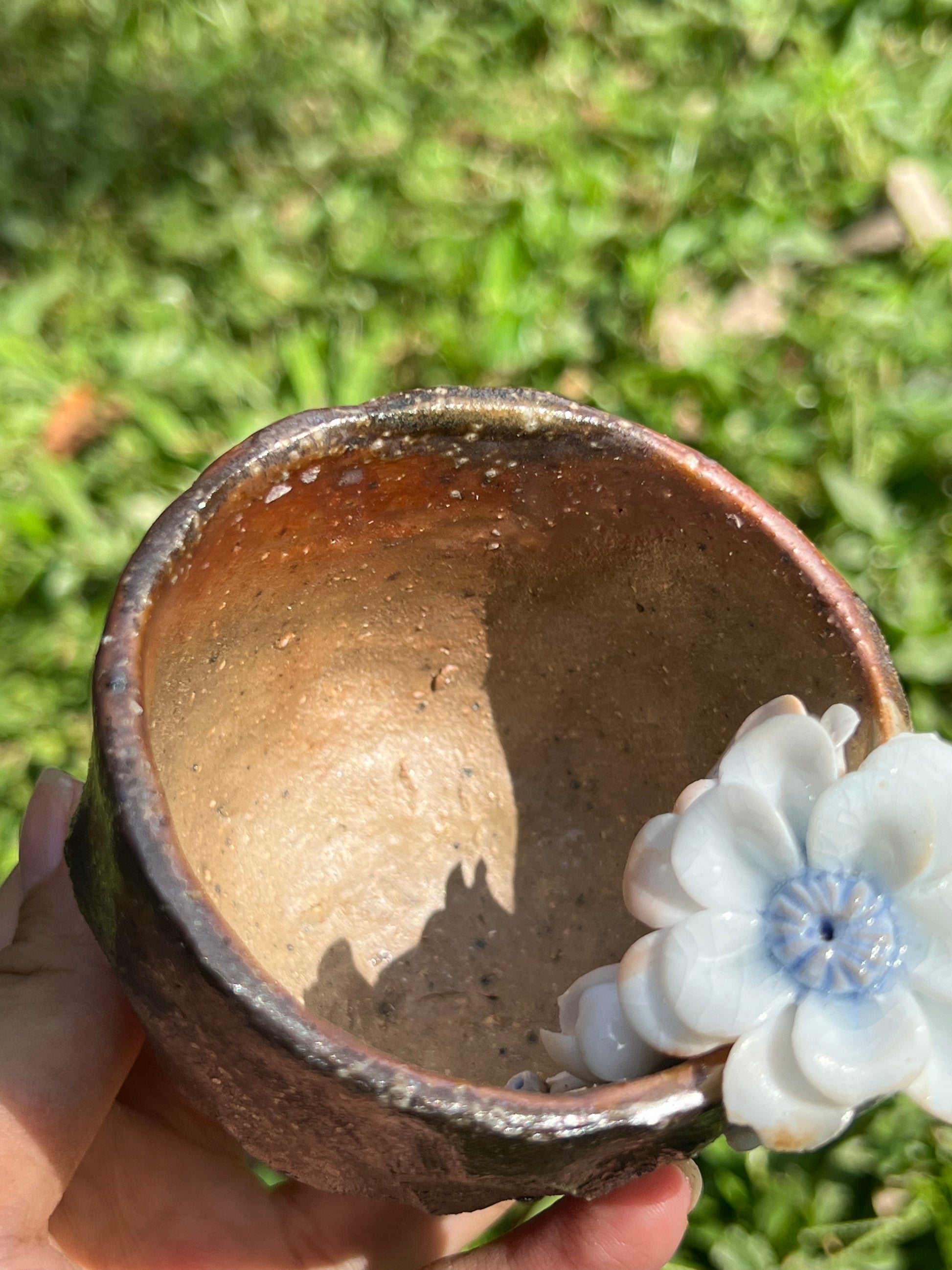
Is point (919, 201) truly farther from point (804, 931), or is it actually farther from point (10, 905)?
point (10, 905)

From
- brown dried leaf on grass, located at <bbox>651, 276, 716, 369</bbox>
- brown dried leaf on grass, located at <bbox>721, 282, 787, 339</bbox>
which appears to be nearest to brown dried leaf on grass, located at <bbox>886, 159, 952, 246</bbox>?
brown dried leaf on grass, located at <bbox>721, 282, 787, 339</bbox>

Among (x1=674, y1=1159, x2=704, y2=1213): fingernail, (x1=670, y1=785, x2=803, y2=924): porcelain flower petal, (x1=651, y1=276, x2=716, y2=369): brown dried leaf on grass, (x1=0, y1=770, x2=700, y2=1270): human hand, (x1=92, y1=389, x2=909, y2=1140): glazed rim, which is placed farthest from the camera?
(x1=651, y1=276, x2=716, y2=369): brown dried leaf on grass

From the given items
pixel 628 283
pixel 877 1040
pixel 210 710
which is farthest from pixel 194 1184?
pixel 628 283

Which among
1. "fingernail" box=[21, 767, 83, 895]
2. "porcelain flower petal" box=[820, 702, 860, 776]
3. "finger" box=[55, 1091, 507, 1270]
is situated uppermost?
"porcelain flower petal" box=[820, 702, 860, 776]

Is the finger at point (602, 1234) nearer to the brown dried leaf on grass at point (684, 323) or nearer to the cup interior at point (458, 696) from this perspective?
the cup interior at point (458, 696)

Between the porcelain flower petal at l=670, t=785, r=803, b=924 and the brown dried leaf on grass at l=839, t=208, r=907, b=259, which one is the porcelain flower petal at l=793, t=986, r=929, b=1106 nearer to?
the porcelain flower petal at l=670, t=785, r=803, b=924

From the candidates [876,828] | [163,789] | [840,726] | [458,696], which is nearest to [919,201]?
[458,696]

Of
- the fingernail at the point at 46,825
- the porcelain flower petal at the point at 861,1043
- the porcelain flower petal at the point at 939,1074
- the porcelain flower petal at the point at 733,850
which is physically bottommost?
the fingernail at the point at 46,825

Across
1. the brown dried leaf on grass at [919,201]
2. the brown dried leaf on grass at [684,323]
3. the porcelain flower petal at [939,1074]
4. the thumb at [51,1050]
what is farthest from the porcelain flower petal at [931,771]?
the brown dried leaf on grass at [919,201]
